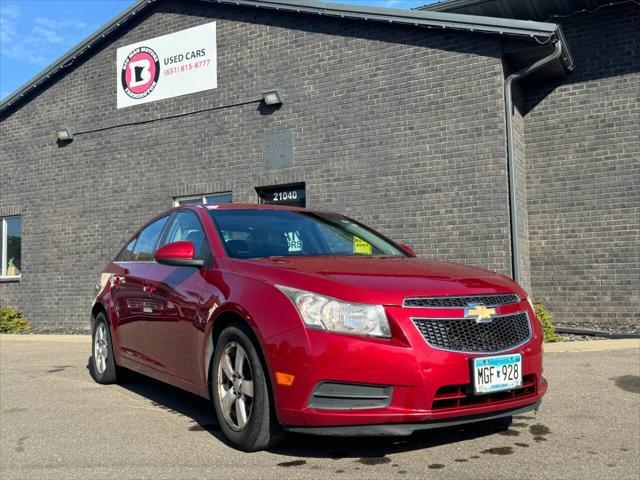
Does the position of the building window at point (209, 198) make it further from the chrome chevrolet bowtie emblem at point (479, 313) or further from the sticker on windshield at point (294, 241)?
the chrome chevrolet bowtie emblem at point (479, 313)

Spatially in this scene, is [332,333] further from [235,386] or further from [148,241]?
[148,241]

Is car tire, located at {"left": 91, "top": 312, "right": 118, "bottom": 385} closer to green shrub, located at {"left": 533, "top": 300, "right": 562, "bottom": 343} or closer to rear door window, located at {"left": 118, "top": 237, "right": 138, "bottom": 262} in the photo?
rear door window, located at {"left": 118, "top": 237, "right": 138, "bottom": 262}

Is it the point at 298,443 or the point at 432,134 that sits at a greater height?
the point at 432,134

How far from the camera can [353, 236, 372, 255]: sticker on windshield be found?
4.88m

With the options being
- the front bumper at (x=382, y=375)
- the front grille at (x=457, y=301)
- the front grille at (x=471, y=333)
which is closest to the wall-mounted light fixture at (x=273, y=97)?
the front grille at (x=457, y=301)

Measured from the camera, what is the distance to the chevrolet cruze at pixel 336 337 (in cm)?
344

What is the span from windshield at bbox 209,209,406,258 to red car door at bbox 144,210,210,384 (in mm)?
222

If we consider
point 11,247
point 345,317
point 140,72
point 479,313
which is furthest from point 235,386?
point 11,247

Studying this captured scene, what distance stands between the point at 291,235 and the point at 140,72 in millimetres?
9386

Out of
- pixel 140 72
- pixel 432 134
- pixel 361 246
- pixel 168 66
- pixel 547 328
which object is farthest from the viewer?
pixel 140 72

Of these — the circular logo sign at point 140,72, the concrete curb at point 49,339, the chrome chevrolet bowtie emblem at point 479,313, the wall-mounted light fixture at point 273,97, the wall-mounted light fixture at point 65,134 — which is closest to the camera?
the chrome chevrolet bowtie emblem at point 479,313

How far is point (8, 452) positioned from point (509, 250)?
674 cm

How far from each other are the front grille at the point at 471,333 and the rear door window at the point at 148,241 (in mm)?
2864

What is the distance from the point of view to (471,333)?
363cm
